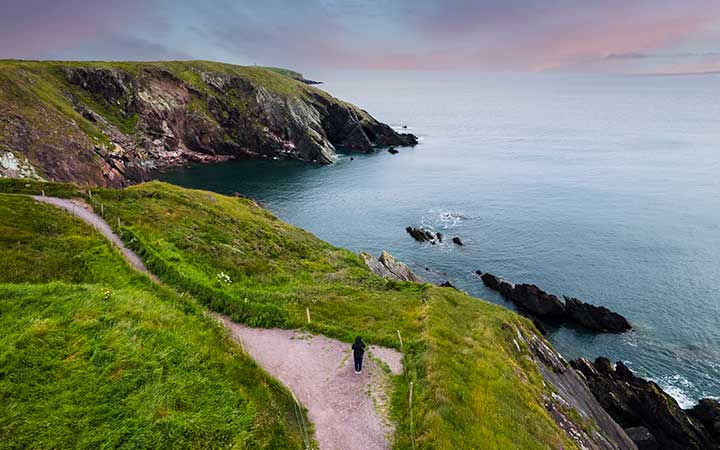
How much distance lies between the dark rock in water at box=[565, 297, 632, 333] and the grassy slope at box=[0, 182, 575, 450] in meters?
20.9

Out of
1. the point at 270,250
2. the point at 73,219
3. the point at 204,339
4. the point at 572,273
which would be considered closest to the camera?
the point at 204,339

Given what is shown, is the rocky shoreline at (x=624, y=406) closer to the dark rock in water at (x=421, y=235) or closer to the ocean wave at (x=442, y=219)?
the dark rock in water at (x=421, y=235)

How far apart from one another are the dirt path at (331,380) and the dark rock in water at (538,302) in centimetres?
4058

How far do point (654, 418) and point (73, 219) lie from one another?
185 ft

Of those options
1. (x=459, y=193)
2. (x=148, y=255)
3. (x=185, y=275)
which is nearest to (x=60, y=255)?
(x=148, y=255)

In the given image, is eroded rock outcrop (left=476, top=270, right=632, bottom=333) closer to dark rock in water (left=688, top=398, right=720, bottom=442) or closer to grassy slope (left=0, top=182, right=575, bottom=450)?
dark rock in water (left=688, top=398, right=720, bottom=442)

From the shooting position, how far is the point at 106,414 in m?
15.6

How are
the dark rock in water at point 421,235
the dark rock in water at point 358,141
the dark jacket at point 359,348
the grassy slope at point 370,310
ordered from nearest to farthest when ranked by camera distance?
the grassy slope at point 370,310, the dark jacket at point 359,348, the dark rock in water at point 421,235, the dark rock in water at point 358,141

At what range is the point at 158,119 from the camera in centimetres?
14075

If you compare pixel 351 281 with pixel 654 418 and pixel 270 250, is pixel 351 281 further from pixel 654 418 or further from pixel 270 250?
pixel 654 418

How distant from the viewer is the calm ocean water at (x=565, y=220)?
173 feet

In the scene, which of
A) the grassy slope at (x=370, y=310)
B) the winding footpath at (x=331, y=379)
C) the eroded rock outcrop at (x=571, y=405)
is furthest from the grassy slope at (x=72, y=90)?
the eroded rock outcrop at (x=571, y=405)

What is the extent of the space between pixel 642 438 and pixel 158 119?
151577mm

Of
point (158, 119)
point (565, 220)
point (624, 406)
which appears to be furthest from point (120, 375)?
point (158, 119)
